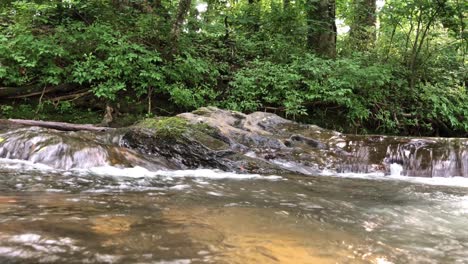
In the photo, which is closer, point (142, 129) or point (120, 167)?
point (120, 167)

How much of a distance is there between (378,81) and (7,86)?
917 cm

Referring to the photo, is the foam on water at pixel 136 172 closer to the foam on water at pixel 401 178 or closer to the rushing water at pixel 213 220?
the rushing water at pixel 213 220

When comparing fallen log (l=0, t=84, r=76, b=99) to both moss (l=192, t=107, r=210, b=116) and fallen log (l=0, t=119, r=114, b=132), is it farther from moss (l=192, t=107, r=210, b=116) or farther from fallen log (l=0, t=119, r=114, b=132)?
moss (l=192, t=107, r=210, b=116)

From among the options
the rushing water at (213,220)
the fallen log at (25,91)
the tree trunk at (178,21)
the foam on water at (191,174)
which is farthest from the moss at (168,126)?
the tree trunk at (178,21)

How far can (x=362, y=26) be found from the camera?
12.7 metres

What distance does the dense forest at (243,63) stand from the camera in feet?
29.7

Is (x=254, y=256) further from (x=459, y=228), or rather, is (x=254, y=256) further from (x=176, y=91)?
(x=176, y=91)

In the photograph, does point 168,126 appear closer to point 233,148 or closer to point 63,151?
point 233,148

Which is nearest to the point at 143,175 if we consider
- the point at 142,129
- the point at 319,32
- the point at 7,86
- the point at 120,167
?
the point at 120,167

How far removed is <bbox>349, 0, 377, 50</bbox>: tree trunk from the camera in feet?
40.7

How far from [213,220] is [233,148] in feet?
12.5

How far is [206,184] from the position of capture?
17.3 ft

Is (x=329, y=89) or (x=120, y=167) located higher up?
(x=329, y=89)

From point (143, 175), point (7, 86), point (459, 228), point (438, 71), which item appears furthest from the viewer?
point (438, 71)
